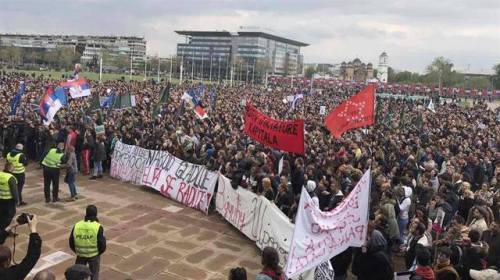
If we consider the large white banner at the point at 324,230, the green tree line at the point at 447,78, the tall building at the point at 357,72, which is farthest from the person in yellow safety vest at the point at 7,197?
the tall building at the point at 357,72

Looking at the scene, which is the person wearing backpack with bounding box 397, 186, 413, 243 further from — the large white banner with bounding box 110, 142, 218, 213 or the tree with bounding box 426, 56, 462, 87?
the tree with bounding box 426, 56, 462, 87

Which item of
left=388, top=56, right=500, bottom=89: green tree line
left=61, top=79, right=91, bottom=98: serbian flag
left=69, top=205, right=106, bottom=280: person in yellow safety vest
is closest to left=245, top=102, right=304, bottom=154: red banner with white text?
left=69, top=205, right=106, bottom=280: person in yellow safety vest

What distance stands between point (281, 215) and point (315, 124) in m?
15.2

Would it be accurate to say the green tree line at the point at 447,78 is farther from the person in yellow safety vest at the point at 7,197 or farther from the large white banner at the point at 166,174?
the person in yellow safety vest at the point at 7,197

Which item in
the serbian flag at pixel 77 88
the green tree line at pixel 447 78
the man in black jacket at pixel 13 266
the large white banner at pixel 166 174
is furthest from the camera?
the green tree line at pixel 447 78

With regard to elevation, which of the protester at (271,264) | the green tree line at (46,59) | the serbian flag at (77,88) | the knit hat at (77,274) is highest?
the green tree line at (46,59)

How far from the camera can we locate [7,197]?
870 cm

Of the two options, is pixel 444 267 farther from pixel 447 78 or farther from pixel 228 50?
pixel 228 50

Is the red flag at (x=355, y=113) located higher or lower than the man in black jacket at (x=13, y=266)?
higher

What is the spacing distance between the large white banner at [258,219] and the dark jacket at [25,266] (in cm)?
361

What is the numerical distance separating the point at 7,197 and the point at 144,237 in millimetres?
2617

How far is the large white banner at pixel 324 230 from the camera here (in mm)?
5773

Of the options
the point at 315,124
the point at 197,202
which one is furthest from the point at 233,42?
the point at 197,202

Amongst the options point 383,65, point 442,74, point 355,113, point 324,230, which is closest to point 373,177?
point 355,113
